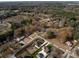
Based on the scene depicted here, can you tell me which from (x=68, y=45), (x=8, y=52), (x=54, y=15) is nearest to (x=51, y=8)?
(x=54, y=15)

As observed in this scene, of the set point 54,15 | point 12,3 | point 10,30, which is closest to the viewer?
point 10,30

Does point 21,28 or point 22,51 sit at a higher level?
point 21,28

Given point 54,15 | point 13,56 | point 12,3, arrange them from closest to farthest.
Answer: point 13,56
point 54,15
point 12,3

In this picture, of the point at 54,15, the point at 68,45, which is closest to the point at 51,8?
the point at 54,15

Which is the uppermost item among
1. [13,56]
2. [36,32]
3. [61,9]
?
[61,9]

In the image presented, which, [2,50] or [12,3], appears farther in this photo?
[12,3]

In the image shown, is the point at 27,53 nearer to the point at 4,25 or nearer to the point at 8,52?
the point at 8,52

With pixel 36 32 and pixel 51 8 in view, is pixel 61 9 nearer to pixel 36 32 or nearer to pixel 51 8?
pixel 51 8

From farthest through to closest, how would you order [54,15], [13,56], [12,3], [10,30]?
[12,3]
[54,15]
[10,30]
[13,56]

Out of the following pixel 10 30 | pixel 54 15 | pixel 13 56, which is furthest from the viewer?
pixel 54 15
